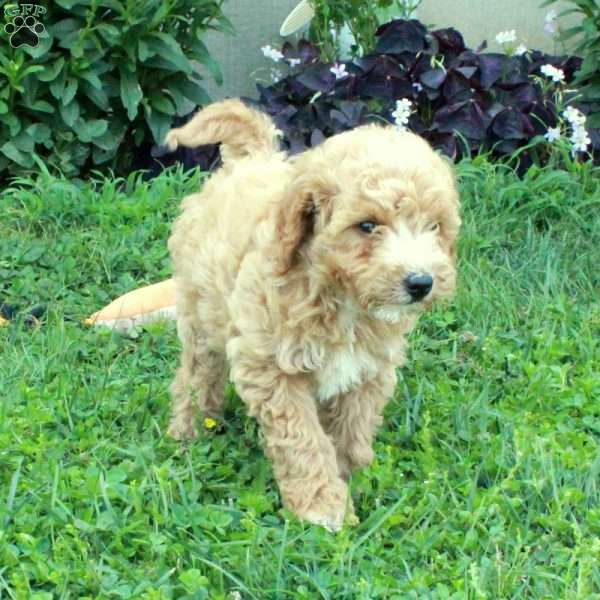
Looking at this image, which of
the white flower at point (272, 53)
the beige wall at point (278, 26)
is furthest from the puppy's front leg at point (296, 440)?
the beige wall at point (278, 26)

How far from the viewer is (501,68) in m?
7.03

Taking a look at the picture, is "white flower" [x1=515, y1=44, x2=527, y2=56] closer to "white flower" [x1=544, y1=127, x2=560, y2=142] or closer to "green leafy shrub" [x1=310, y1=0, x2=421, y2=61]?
"green leafy shrub" [x1=310, y1=0, x2=421, y2=61]

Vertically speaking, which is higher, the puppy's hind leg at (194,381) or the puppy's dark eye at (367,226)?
the puppy's dark eye at (367,226)

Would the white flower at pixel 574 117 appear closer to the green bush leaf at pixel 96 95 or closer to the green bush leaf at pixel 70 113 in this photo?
the green bush leaf at pixel 96 95

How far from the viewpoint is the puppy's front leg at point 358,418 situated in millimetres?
3900

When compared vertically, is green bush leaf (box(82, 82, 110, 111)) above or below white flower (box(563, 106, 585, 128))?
above

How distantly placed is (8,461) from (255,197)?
1.22 meters

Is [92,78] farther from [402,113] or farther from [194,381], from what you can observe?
[194,381]

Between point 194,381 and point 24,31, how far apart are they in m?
3.18

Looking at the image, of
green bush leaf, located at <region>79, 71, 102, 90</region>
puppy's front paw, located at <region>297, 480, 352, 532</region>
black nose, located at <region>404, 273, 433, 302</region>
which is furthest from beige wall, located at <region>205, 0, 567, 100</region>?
black nose, located at <region>404, 273, 433, 302</region>

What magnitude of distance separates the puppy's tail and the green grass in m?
1.01

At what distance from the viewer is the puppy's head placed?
10.9 ft

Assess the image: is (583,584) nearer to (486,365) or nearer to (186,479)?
(186,479)

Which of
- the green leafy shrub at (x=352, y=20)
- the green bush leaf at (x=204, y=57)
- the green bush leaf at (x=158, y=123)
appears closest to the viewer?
the green bush leaf at (x=158, y=123)
